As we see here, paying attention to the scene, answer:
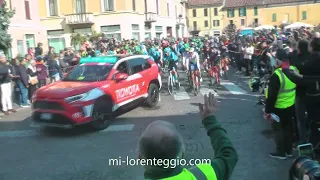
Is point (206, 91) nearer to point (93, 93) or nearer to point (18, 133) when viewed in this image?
point (93, 93)

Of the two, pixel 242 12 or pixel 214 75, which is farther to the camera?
pixel 242 12

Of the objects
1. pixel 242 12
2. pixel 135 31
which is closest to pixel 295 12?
pixel 242 12

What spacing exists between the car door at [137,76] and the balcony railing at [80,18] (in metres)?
31.8

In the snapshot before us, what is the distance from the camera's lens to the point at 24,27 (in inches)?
1231

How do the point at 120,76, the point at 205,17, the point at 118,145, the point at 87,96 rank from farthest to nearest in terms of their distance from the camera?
the point at 205,17, the point at 120,76, the point at 87,96, the point at 118,145

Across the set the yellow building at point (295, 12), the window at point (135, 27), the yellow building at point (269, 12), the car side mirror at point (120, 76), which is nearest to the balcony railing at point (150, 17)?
the window at point (135, 27)

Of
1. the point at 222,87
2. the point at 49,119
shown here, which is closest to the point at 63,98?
the point at 49,119

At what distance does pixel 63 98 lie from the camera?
9.24 metres

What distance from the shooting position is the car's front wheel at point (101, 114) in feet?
31.4

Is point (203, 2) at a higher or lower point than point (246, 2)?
higher

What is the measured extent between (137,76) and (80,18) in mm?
32980

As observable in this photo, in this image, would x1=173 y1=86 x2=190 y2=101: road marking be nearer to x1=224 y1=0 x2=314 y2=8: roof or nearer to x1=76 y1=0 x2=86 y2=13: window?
x1=76 y1=0 x2=86 y2=13: window

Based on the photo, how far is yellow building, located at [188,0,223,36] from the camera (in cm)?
9325

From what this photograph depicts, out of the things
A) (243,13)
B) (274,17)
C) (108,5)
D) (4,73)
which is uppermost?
(243,13)
